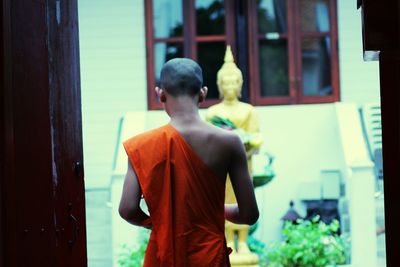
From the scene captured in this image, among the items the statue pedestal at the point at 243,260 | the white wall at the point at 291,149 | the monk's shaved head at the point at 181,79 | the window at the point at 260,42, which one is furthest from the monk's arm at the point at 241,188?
the window at the point at 260,42

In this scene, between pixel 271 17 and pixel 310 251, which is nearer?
pixel 310 251

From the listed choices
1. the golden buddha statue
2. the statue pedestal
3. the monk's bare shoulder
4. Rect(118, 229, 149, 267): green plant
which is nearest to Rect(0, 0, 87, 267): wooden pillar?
the monk's bare shoulder

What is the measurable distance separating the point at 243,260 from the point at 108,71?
336 cm

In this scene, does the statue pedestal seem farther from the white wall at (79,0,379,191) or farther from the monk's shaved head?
the monk's shaved head

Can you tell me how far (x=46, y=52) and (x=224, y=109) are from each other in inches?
194

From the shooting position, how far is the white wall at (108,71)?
10820 millimetres

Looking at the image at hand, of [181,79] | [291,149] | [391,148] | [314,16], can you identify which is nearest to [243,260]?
[291,149]

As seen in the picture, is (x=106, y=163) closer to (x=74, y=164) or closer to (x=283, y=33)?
(x=283, y=33)

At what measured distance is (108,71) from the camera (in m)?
10.9

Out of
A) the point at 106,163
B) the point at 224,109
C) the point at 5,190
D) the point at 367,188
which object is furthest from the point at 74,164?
the point at 106,163

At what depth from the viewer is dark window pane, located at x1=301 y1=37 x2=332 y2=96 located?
11.0 meters

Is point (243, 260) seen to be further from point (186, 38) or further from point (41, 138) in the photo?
point (41, 138)

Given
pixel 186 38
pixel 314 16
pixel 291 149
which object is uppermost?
→ pixel 314 16

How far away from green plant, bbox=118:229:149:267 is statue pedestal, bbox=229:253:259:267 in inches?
34.9
